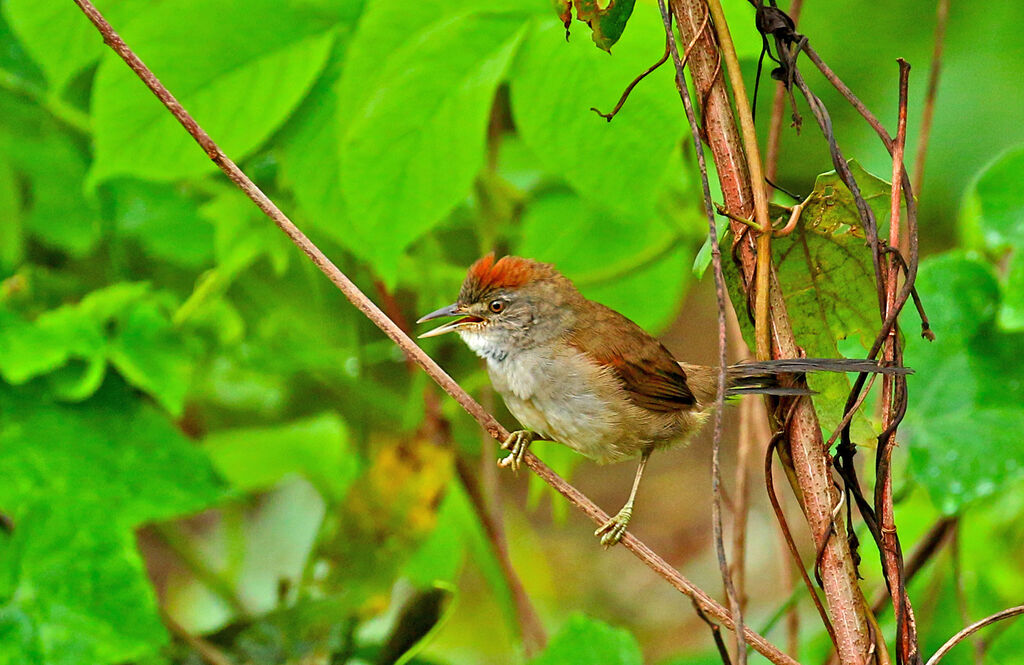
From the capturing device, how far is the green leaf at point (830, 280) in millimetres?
1334

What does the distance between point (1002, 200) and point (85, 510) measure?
6.36 ft

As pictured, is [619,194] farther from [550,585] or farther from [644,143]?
[550,585]

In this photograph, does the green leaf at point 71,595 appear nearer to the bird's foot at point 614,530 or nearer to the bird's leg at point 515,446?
the bird's leg at point 515,446

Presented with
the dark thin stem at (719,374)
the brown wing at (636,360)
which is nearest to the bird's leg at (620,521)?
the brown wing at (636,360)

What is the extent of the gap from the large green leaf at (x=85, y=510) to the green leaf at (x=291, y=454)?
1.42 ft

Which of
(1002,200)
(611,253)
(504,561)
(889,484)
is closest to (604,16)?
(889,484)

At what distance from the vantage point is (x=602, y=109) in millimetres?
1720

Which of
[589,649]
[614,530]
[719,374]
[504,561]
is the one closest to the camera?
[719,374]

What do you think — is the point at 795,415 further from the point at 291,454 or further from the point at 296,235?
the point at 291,454

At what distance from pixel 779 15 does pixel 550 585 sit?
3963 millimetres

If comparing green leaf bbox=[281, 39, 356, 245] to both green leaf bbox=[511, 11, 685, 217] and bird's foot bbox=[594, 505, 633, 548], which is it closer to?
Result: green leaf bbox=[511, 11, 685, 217]

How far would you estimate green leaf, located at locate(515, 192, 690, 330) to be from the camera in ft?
8.04

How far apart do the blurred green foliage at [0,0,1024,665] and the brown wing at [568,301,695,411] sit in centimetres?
26

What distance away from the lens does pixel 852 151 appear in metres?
4.04
